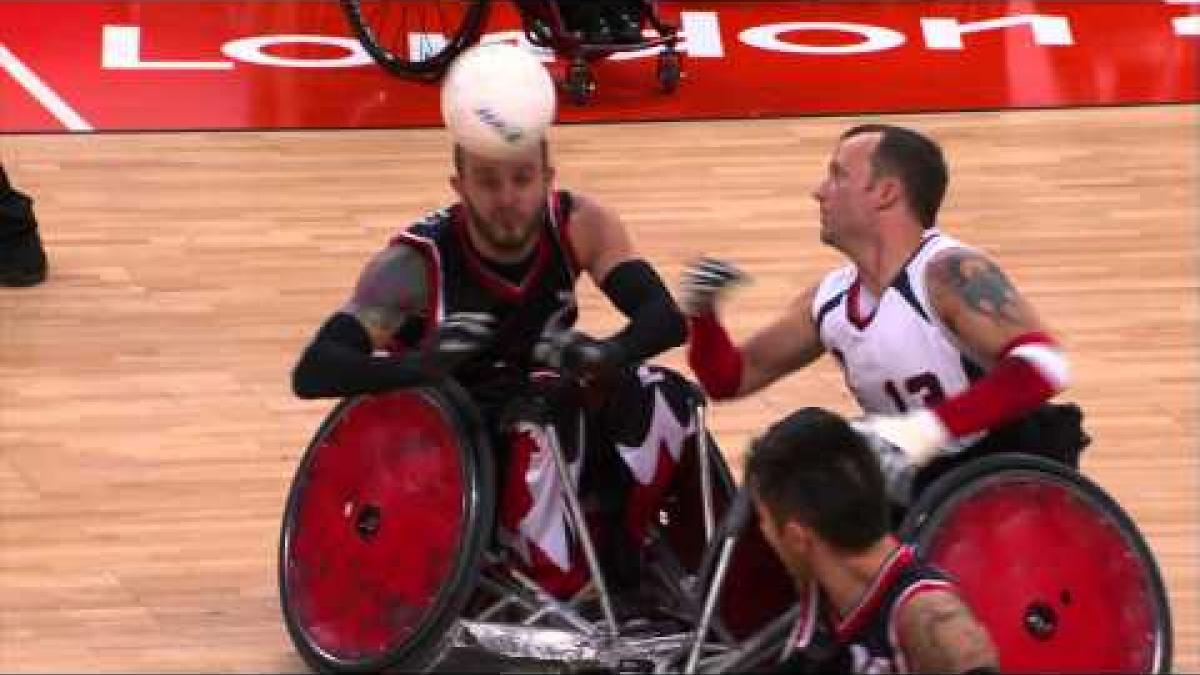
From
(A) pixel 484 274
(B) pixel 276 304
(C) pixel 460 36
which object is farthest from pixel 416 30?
(A) pixel 484 274

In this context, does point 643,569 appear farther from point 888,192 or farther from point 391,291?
point 888,192

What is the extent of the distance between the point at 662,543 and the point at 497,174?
3.02 ft

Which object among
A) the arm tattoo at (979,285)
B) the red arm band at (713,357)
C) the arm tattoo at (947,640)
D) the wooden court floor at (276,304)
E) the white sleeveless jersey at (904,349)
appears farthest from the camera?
the wooden court floor at (276,304)

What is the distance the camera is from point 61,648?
736 cm

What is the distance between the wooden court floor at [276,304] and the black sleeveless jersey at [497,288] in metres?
0.87

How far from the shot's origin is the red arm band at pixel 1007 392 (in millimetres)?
6488

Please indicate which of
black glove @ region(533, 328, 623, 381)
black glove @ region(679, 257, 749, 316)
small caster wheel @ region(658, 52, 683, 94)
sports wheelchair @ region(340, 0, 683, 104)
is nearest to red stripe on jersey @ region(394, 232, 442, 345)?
black glove @ region(533, 328, 623, 381)

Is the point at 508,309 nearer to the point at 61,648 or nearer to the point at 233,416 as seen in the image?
the point at 61,648

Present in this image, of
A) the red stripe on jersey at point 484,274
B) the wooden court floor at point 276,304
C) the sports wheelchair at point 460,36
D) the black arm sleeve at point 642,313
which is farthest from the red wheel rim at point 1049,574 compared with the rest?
the sports wheelchair at point 460,36

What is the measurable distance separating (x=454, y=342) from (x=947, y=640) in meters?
Answer: 1.50

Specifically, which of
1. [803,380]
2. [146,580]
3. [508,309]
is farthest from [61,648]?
[803,380]

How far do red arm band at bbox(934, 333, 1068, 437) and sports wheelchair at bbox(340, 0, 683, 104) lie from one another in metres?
5.63

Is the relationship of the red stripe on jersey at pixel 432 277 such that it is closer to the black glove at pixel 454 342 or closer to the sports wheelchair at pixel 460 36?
the black glove at pixel 454 342

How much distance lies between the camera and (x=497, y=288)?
711 cm
